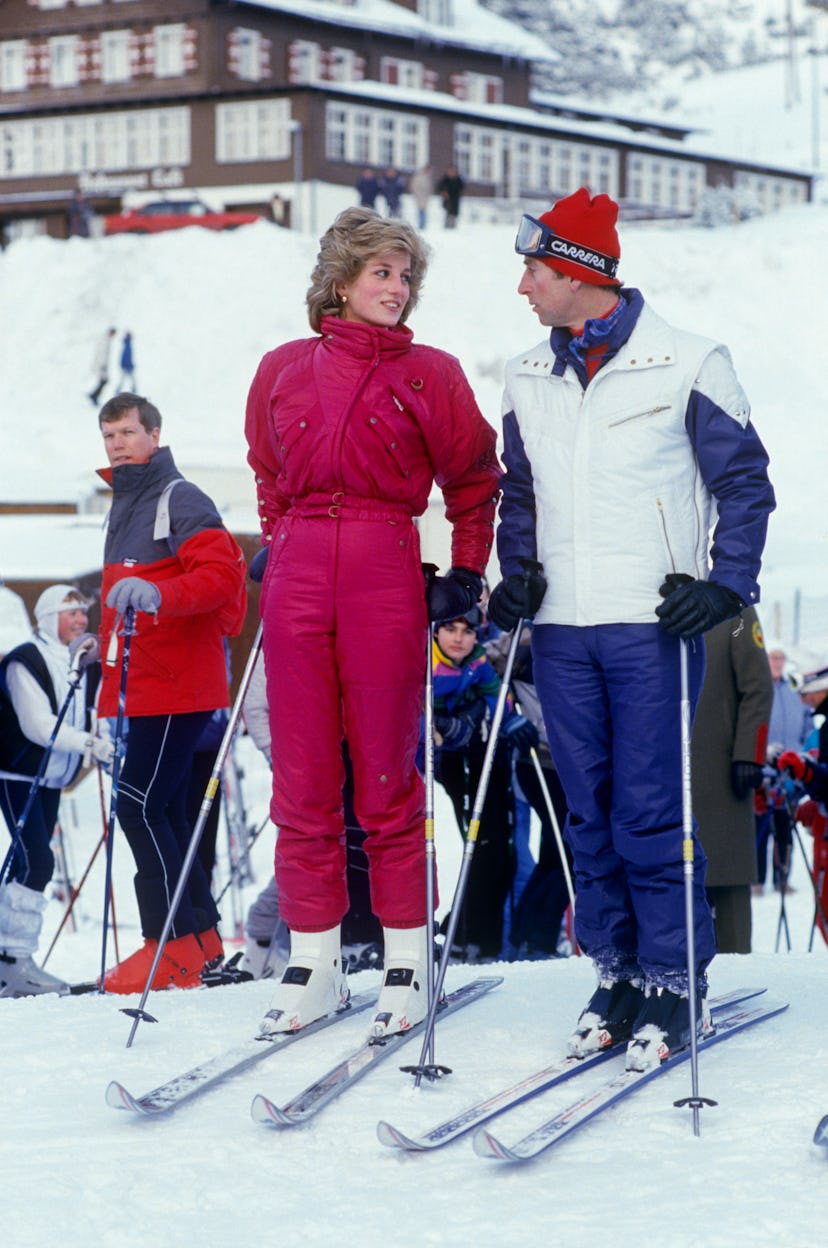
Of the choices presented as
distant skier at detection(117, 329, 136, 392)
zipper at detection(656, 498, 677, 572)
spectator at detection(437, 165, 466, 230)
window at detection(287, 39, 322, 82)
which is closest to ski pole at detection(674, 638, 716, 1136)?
zipper at detection(656, 498, 677, 572)

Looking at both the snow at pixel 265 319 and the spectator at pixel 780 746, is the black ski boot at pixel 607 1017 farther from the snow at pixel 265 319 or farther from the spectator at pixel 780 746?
the snow at pixel 265 319

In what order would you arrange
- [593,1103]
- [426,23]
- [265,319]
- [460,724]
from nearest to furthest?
[593,1103], [460,724], [265,319], [426,23]

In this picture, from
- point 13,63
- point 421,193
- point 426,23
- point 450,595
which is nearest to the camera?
point 450,595

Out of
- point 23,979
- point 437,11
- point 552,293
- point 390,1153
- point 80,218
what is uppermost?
point 437,11

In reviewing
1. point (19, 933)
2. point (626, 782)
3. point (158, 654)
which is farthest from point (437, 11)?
point (626, 782)

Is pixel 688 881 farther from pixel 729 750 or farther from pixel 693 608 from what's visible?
pixel 729 750

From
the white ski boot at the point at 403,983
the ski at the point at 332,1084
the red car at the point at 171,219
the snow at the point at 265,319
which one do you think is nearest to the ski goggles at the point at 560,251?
the white ski boot at the point at 403,983

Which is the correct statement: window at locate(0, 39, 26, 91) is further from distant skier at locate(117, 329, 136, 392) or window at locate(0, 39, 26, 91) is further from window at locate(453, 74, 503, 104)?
distant skier at locate(117, 329, 136, 392)

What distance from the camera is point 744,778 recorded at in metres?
5.86

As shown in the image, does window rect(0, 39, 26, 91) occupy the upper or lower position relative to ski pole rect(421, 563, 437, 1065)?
upper

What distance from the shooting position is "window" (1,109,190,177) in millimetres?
42219

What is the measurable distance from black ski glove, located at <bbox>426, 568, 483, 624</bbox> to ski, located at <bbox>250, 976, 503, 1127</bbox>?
97 centimetres

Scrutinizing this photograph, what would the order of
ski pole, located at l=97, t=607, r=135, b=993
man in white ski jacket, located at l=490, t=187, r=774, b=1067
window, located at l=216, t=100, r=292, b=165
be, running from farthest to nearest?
1. window, located at l=216, t=100, r=292, b=165
2. ski pole, located at l=97, t=607, r=135, b=993
3. man in white ski jacket, located at l=490, t=187, r=774, b=1067

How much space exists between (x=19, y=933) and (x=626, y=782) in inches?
122
